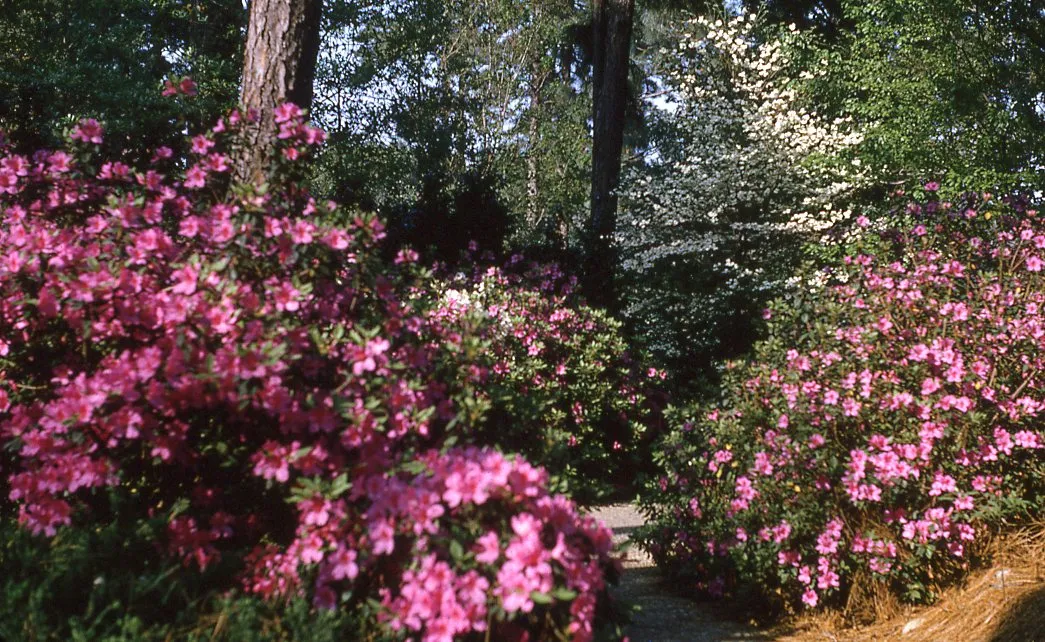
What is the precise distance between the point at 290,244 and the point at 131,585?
43.2 inches

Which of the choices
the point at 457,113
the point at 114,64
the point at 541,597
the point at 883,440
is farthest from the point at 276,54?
the point at 457,113

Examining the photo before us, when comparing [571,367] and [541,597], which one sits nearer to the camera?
[541,597]

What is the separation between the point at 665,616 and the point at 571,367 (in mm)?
2884

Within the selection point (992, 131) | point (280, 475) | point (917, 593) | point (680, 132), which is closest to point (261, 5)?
point (280, 475)

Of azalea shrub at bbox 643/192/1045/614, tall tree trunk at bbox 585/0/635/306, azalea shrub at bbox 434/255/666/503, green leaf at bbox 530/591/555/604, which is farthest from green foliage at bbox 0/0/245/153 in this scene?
green leaf at bbox 530/591/555/604

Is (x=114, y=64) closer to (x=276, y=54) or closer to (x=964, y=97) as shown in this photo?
(x=276, y=54)

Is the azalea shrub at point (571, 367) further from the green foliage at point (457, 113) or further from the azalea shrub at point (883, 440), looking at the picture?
the green foliage at point (457, 113)

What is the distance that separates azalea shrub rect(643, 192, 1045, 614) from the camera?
3898 mm

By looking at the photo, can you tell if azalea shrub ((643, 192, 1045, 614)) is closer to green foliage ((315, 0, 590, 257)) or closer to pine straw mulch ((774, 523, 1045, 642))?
pine straw mulch ((774, 523, 1045, 642))

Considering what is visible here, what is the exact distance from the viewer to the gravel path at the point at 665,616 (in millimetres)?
4188

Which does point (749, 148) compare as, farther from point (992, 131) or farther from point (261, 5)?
point (261, 5)

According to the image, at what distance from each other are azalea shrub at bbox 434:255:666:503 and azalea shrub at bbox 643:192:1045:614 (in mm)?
989

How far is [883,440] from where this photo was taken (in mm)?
3842

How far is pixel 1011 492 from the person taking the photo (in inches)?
154
